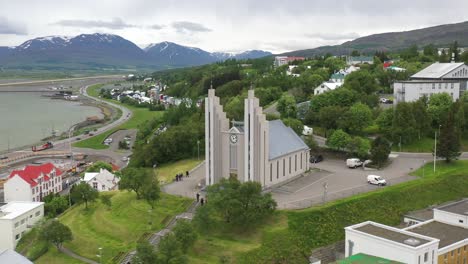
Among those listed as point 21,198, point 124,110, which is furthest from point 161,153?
point 124,110

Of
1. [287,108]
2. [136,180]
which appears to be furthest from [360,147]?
[136,180]

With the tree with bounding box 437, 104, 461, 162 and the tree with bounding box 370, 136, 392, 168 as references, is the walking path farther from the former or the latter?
the tree with bounding box 437, 104, 461, 162

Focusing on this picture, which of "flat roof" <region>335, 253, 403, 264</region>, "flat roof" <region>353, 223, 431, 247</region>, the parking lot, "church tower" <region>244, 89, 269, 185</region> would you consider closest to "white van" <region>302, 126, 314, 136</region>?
the parking lot

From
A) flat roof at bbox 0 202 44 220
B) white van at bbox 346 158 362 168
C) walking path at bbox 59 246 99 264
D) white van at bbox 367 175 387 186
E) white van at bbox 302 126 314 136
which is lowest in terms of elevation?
walking path at bbox 59 246 99 264

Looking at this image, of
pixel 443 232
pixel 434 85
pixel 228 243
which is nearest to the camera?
pixel 443 232

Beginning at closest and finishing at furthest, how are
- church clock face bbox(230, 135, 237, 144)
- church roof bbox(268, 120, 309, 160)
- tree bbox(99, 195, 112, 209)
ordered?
tree bbox(99, 195, 112, 209)
church clock face bbox(230, 135, 237, 144)
church roof bbox(268, 120, 309, 160)

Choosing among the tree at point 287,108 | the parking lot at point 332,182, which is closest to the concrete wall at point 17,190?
the parking lot at point 332,182

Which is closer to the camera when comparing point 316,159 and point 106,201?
point 106,201

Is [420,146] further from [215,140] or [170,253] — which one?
[170,253]
